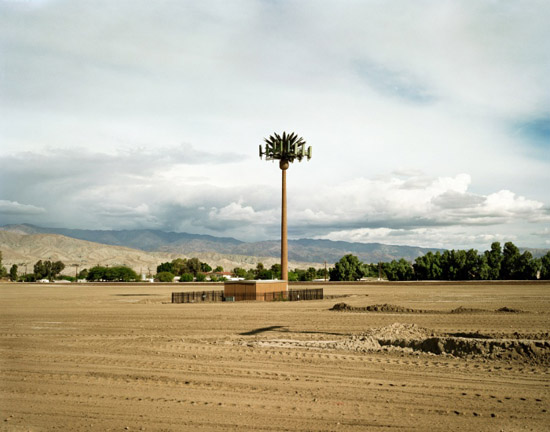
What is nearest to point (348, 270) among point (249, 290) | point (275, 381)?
point (249, 290)

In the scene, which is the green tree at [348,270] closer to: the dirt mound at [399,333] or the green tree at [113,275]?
the green tree at [113,275]

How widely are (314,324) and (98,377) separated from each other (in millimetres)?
15542

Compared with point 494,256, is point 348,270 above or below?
below

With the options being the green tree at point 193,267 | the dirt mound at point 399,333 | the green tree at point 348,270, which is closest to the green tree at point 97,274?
the green tree at point 193,267

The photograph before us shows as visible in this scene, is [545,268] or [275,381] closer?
[275,381]

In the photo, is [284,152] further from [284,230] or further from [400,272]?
[400,272]

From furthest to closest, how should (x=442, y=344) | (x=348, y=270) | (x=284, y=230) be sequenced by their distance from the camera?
(x=348, y=270), (x=284, y=230), (x=442, y=344)

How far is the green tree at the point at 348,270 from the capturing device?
120 metres

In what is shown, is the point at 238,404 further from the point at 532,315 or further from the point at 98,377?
the point at 532,315

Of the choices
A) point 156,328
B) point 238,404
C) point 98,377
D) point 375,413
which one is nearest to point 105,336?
point 156,328

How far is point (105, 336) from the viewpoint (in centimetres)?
2233

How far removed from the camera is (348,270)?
120562mm

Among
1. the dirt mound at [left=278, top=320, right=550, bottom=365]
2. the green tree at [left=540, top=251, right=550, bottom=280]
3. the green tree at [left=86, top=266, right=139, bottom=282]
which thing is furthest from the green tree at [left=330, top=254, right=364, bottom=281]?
the dirt mound at [left=278, top=320, right=550, bottom=365]

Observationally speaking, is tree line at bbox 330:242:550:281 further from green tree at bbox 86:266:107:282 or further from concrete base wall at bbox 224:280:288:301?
green tree at bbox 86:266:107:282
